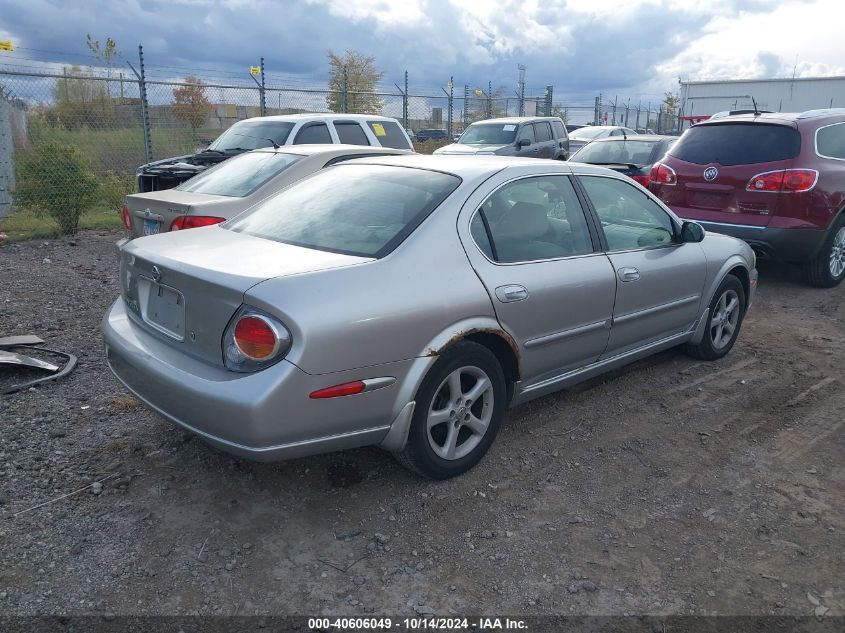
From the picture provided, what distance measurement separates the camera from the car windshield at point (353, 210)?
3316mm

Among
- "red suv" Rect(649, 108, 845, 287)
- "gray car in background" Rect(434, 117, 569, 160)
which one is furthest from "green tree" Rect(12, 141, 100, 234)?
"red suv" Rect(649, 108, 845, 287)

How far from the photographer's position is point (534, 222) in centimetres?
385

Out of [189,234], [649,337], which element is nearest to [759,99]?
[649,337]

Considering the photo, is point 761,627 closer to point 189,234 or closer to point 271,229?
point 271,229

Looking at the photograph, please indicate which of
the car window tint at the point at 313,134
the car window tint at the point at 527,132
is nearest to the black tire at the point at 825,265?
the car window tint at the point at 313,134

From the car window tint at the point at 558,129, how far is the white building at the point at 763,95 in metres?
12.8

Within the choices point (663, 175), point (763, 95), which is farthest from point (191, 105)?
point (763, 95)

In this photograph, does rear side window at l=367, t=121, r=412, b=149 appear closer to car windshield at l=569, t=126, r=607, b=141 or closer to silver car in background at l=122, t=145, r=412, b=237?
silver car in background at l=122, t=145, r=412, b=237

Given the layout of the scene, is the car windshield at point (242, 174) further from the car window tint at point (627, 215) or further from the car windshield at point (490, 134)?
the car windshield at point (490, 134)

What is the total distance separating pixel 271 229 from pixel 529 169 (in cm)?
148

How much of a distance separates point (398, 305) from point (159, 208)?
360cm

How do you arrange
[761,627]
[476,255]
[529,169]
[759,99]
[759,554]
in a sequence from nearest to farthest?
[761,627] < [759,554] < [476,255] < [529,169] < [759,99]

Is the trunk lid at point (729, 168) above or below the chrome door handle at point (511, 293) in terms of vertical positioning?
above

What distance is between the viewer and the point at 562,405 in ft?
14.6
